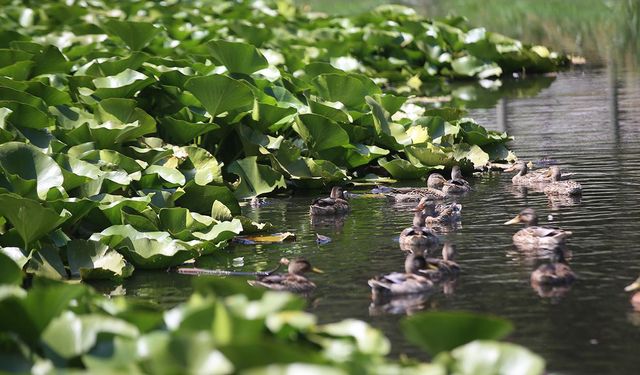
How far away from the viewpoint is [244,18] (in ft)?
73.5

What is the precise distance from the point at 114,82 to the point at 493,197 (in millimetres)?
2993

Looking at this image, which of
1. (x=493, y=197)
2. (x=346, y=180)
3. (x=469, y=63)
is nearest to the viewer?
(x=493, y=197)

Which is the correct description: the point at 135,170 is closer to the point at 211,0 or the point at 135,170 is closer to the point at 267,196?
the point at 267,196

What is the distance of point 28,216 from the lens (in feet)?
24.0

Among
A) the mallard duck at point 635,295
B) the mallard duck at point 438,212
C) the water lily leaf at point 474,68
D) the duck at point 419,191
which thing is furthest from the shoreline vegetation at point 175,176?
the water lily leaf at point 474,68

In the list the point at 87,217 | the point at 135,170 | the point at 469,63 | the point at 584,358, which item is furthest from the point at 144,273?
the point at 469,63

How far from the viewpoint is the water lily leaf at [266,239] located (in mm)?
8438

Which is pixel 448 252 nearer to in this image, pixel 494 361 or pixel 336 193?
pixel 336 193

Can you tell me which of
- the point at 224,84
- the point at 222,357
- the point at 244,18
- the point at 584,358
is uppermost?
the point at 244,18

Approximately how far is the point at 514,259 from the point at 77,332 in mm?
3605

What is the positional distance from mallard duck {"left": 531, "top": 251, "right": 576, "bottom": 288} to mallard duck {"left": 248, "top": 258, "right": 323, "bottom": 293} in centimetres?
117

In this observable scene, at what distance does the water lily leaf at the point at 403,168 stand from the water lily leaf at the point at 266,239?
2.42m

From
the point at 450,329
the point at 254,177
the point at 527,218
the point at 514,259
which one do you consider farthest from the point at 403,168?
the point at 450,329

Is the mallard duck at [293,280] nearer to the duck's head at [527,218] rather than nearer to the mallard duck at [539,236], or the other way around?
the mallard duck at [539,236]
